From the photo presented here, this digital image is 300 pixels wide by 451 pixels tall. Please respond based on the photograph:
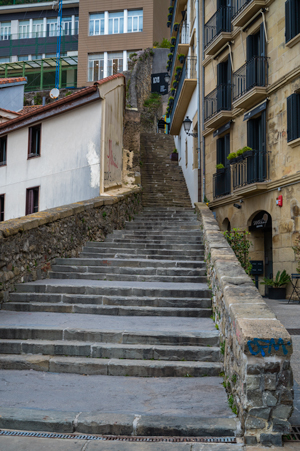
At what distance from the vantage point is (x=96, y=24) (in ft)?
117

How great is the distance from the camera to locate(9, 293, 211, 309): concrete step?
6.50 meters

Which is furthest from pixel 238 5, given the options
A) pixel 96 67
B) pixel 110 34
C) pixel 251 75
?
pixel 96 67

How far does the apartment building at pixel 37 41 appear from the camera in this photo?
37.1m

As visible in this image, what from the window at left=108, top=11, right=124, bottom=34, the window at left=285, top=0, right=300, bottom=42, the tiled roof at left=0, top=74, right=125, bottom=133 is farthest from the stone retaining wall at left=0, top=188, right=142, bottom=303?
the window at left=108, top=11, right=124, bottom=34

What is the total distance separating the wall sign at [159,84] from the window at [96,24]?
19.7 ft

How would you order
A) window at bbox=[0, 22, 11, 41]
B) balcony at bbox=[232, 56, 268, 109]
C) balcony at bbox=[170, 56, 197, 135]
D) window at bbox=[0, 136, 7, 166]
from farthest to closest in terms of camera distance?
window at bbox=[0, 22, 11, 41], balcony at bbox=[170, 56, 197, 135], window at bbox=[0, 136, 7, 166], balcony at bbox=[232, 56, 268, 109]

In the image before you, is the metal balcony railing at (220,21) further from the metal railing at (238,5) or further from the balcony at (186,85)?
the balcony at (186,85)

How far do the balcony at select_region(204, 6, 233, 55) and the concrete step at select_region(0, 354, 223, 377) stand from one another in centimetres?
1397

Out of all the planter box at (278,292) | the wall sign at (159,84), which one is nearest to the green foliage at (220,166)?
the planter box at (278,292)

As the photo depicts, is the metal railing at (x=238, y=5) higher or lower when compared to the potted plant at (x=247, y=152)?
higher

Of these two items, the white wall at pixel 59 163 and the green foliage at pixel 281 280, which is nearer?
the green foliage at pixel 281 280

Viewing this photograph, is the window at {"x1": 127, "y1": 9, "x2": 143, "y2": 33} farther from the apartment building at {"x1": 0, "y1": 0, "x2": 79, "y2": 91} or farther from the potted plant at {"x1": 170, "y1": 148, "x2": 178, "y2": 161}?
the potted plant at {"x1": 170, "y1": 148, "x2": 178, "y2": 161}

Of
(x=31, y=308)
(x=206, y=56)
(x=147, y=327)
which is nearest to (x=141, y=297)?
(x=147, y=327)

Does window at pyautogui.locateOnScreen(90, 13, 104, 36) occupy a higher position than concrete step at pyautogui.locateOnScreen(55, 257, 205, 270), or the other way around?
window at pyautogui.locateOnScreen(90, 13, 104, 36)
